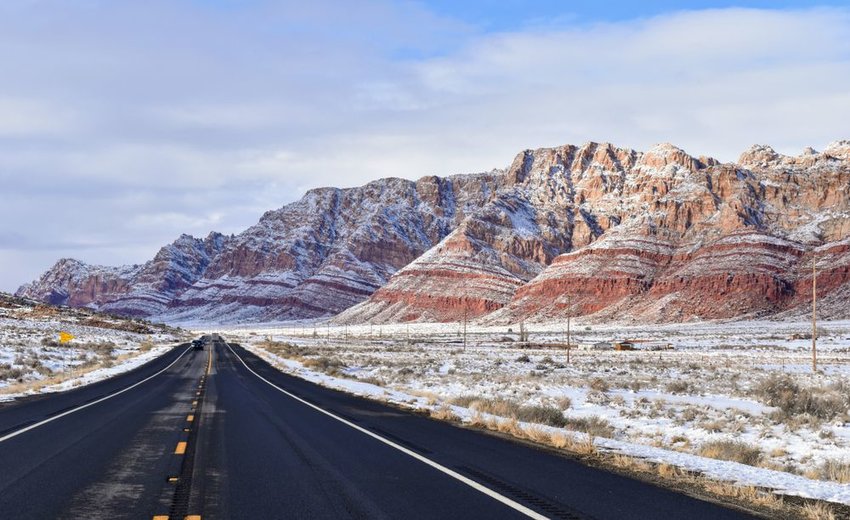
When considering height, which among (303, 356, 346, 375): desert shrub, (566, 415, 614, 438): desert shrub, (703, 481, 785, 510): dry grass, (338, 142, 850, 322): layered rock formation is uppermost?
(338, 142, 850, 322): layered rock formation

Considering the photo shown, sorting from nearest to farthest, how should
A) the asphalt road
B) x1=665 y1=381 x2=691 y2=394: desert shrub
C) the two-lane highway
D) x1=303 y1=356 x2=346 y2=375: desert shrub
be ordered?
the asphalt road, the two-lane highway, x1=665 y1=381 x2=691 y2=394: desert shrub, x1=303 y1=356 x2=346 y2=375: desert shrub

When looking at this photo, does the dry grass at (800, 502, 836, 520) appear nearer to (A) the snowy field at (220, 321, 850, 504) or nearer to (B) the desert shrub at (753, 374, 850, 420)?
(A) the snowy field at (220, 321, 850, 504)

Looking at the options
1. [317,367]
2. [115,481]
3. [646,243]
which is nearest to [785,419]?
[115,481]

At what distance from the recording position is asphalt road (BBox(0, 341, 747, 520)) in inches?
307

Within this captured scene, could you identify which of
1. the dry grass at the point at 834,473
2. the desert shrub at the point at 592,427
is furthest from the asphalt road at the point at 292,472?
the dry grass at the point at 834,473

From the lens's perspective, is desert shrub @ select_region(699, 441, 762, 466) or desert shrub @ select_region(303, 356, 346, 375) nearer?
desert shrub @ select_region(699, 441, 762, 466)

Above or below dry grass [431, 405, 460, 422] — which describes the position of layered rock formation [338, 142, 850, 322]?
above

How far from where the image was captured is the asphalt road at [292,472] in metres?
7.79

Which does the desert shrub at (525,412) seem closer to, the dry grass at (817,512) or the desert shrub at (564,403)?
the desert shrub at (564,403)

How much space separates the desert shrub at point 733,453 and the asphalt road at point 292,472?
3156 mm

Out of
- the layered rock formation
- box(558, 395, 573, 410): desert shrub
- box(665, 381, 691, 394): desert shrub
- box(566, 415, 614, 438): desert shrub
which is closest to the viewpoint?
box(566, 415, 614, 438): desert shrub

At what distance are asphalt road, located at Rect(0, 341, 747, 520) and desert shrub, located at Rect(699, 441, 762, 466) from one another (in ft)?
10.4

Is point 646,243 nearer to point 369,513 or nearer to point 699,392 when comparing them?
point 699,392

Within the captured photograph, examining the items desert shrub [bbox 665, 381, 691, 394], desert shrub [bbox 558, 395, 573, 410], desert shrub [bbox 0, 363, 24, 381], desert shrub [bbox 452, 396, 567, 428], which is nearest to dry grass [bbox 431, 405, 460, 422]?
desert shrub [bbox 452, 396, 567, 428]
